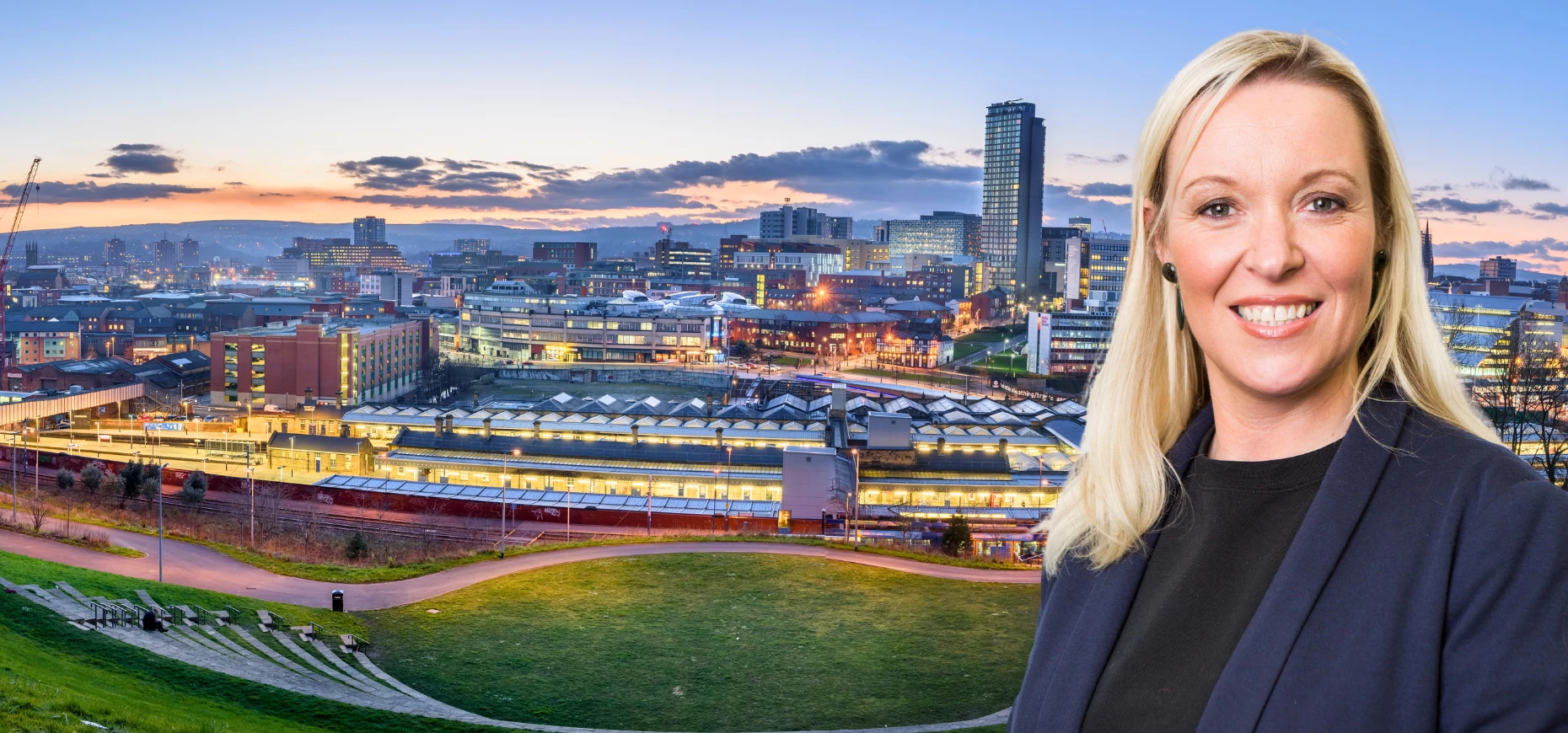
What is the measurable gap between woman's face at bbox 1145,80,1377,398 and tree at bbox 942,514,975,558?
1796 cm

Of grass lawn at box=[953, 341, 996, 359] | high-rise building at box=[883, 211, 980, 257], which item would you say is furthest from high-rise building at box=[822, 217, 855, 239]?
grass lawn at box=[953, 341, 996, 359]

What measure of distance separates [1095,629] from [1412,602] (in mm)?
459

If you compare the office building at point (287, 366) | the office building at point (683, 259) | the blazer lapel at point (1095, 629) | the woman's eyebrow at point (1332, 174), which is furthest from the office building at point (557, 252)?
the woman's eyebrow at point (1332, 174)

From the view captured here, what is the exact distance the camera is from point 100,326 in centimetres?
6806

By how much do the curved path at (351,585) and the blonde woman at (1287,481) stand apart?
636 inches

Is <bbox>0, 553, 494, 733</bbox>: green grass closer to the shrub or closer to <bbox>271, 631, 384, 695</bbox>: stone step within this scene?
<bbox>271, 631, 384, 695</bbox>: stone step

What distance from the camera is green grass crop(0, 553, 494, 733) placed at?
872 centimetres

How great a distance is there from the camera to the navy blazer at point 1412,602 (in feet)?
3.15

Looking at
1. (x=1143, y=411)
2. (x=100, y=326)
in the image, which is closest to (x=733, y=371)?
(x=100, y=326)

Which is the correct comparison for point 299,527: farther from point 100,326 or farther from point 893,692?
point 100,326

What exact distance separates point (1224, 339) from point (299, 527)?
76.4 ft

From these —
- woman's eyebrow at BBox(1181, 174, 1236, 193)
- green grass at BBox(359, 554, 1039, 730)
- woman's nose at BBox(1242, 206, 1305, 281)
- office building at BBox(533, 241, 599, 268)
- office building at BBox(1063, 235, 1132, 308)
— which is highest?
office building at BBox(533, 241, 599, 268)

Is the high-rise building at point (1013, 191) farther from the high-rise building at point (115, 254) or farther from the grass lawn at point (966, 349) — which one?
the high-rise building at point (115, 254)

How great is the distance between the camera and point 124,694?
34.6ft
